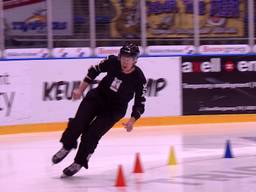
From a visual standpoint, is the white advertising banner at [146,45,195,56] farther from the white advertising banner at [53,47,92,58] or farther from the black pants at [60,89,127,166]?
the black pants at [60,89,127,166]

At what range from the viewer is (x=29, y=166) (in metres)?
9.14

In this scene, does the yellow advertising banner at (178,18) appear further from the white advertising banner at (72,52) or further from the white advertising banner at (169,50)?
the white advertising banner at (72,52)

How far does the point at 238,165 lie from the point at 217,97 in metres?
5.18

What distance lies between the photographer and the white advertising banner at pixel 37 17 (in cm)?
1423

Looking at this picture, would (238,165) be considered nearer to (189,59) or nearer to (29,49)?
(189,59)

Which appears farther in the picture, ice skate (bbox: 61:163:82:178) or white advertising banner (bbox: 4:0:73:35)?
white advertising banner (bbox: 4:0:73:35)

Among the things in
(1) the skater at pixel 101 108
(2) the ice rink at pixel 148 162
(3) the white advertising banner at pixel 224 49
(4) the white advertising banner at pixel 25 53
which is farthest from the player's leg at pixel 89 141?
(3) the white advertising banner at pixel 224 49

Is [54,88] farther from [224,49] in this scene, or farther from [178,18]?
[224,49]

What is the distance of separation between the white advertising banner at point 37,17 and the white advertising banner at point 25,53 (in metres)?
0.43

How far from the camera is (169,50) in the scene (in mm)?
14820

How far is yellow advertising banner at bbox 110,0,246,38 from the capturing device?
1481 centimetres

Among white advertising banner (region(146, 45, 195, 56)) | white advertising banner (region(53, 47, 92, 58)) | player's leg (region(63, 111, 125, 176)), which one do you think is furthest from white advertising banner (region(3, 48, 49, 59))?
player's leg (region(63, 111, 125, 176))

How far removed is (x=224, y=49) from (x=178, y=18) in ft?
3.90

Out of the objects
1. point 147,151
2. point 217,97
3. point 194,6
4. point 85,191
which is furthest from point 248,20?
point 85,191
